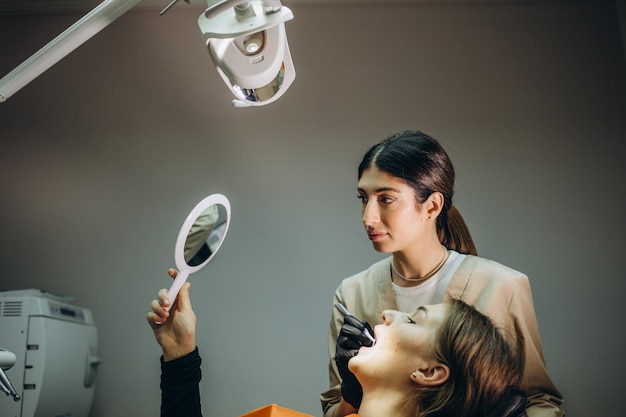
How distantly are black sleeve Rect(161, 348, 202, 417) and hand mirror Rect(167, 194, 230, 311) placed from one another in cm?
16

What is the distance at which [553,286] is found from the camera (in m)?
2.02

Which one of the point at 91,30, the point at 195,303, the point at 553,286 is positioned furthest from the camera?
the point at 195,303

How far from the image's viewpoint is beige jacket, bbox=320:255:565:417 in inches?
63.0

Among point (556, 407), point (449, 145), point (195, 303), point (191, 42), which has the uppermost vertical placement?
point (191, 42)

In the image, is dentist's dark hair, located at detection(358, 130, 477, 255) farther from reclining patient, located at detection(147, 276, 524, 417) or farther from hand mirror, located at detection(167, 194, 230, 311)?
hand mirror, located at detection(167, 194, 230, 311)

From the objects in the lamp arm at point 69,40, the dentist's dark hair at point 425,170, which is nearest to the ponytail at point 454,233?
the dentist's dark hair at point 425,170

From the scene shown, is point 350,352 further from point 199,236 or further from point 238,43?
point 238,43

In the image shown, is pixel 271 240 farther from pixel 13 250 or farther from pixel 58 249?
pixel 13 250

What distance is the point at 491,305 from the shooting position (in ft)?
5.39

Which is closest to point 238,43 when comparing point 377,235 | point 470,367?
point 377,235

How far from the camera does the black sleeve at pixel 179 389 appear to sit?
1.71 metres

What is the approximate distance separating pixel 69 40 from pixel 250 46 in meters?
0.38

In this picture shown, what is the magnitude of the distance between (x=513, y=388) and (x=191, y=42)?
1629mm

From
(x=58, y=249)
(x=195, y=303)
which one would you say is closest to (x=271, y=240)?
(x=195, y=303)
